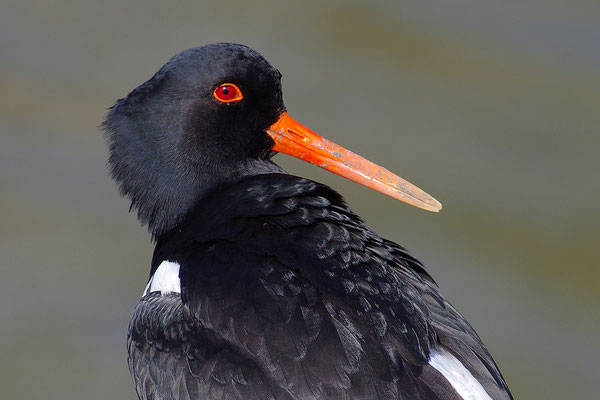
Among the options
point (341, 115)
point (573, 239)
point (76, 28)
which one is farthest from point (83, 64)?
point (573, 239)

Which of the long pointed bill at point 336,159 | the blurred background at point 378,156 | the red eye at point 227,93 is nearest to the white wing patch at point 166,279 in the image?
the red eye at point 227,93

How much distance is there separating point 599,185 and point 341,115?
8.15 feet

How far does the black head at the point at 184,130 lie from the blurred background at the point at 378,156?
3266 millimetres

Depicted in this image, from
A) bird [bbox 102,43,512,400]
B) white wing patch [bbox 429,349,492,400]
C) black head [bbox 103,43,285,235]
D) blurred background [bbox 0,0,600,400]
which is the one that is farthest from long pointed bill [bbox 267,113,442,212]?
blurred background [bbox 0,0,600,400]

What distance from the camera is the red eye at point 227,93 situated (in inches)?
217

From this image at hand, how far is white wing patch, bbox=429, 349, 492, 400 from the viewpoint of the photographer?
15.0 feet

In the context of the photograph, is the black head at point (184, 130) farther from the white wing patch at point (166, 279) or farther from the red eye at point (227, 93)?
the white wing patch at point (166, 279)

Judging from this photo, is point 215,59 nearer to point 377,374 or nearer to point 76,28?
point 377,374

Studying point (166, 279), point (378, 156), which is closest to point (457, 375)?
point (166, 279)

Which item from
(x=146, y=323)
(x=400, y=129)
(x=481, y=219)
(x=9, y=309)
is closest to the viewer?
(x=146, y=323)

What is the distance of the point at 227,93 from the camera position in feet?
18.1

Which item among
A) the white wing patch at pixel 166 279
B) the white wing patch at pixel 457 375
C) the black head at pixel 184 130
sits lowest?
the white wing patch at pixel 166 279

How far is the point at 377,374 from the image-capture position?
4.41m

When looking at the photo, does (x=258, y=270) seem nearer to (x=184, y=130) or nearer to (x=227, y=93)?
(x=184, y=130)
